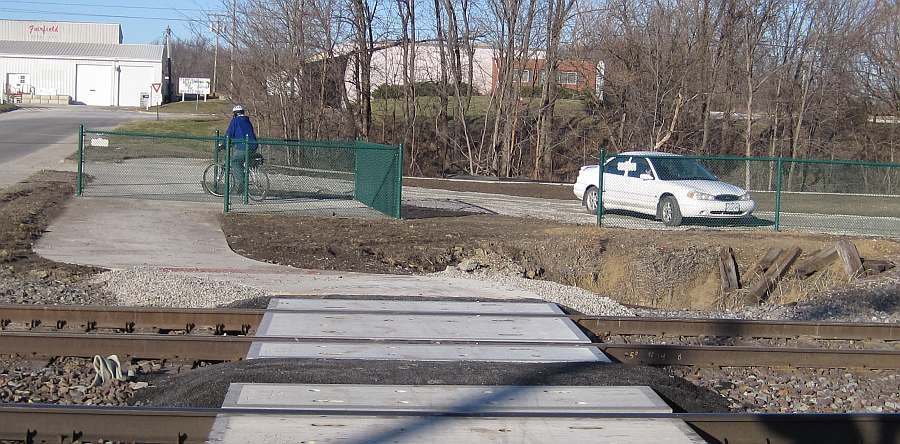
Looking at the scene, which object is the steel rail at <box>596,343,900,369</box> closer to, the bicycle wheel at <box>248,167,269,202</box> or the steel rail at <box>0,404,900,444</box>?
the steel rail at <box>0,404,900,444</box>

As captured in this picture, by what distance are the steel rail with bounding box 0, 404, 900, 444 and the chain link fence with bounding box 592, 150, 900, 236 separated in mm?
13263

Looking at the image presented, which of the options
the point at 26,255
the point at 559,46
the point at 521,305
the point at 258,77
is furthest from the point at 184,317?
the point at 559,46

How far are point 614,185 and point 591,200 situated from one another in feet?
5.93

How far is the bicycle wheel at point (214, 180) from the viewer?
20.4 metres

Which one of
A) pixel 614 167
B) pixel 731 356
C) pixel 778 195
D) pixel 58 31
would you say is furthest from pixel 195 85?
pixel 731 356

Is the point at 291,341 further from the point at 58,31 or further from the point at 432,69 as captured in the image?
the point at 58,31

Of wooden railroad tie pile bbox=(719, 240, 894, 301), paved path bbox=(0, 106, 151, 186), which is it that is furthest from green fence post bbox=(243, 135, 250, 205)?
wooden railroad tie pile bbox=(719, 240, 894, 301)

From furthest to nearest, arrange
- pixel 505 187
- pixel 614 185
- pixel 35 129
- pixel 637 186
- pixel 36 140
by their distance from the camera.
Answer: pixel 35 129, pixel 36 140, pixel 505 187, pixel 614 185, pixel 637 186

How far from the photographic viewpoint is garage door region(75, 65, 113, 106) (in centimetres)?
8425

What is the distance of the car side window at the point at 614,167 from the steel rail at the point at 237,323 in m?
10.8

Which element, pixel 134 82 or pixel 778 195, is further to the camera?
pixel 134 82

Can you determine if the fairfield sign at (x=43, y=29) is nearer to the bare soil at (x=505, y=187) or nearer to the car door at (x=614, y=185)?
the bare soil at (x=505, y=187)

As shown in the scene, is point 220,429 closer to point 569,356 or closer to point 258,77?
point 569,356

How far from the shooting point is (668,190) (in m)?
20.3
